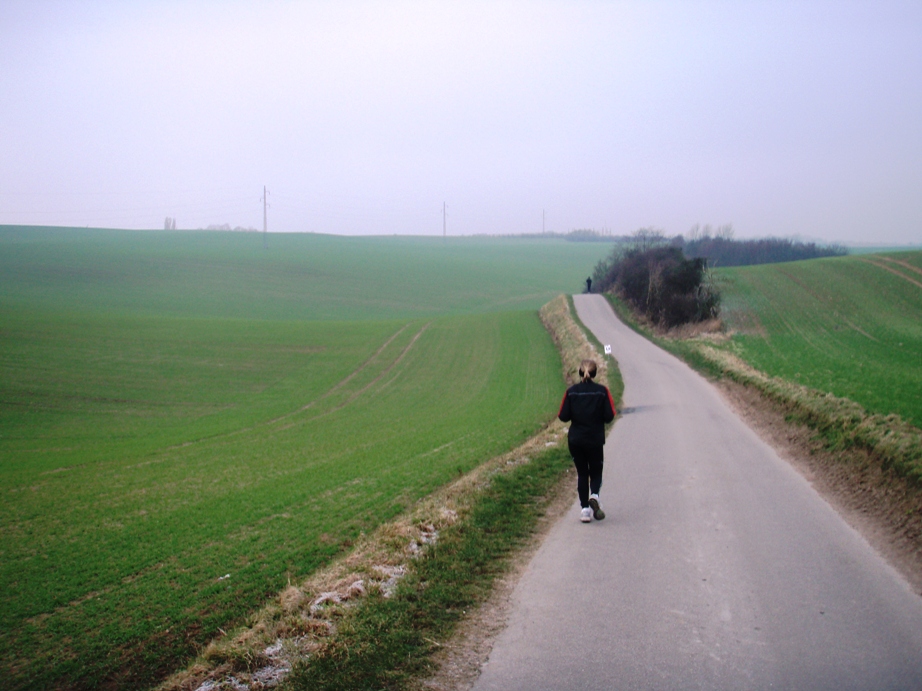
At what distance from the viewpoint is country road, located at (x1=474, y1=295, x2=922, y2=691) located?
4473 millimetres

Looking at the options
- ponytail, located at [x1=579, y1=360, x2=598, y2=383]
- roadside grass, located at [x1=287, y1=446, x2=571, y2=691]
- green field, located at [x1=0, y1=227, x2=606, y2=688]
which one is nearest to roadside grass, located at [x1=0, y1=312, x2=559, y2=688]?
green field, located at [x1=0, y1=227, x2=606, y2=688]

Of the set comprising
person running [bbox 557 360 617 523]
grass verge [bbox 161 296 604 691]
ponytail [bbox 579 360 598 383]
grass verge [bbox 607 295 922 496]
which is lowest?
grass verge [bbox 161 296 604 691]

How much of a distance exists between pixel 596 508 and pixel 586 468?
50cm

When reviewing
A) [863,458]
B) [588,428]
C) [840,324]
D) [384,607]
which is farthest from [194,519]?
[840,324]

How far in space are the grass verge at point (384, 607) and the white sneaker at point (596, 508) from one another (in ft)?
2.45

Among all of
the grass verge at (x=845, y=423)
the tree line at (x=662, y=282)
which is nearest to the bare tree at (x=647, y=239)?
the tree line at (x=662, y=282)

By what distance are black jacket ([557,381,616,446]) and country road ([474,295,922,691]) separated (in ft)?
3.56

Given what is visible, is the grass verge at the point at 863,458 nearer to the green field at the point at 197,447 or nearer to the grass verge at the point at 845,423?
the grass verge at the point at 845,423

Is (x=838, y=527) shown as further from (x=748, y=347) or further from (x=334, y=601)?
(x=748, y=347)

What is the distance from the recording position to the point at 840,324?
41.7m

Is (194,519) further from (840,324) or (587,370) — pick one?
(840,324)

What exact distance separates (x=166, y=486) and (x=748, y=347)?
27.7 meters

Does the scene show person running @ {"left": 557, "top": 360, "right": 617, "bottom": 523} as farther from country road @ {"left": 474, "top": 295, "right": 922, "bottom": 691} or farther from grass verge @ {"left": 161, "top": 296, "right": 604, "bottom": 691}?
grass verge @ {"left": 161, "top": 296, "right": 604, "bottom": 691}

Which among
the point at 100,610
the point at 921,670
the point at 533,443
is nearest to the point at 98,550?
the point at 100,610
